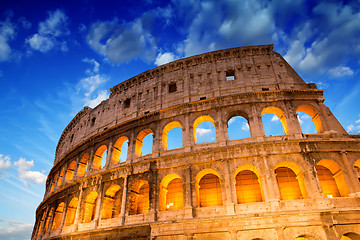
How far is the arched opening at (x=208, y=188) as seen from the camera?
1466 centimetres

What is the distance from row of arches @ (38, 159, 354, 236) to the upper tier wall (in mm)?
5774

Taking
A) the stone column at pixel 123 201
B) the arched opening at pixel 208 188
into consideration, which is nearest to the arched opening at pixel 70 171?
the stone column at pixel 123 201

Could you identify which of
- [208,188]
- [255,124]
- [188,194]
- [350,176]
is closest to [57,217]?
[188,194]

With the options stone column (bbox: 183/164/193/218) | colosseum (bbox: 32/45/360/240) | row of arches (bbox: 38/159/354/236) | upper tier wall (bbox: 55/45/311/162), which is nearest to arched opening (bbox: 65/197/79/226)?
colosseum (bbox: 32/45/360/240)

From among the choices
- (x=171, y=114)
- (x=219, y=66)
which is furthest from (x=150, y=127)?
(x=219, y=66)

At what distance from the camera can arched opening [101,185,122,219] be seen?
16547 mm

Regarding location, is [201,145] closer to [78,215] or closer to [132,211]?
[132,211]

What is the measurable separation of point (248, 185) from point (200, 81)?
28.3 feet

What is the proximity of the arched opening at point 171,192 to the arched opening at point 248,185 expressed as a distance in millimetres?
3761

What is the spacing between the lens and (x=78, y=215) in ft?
56.5

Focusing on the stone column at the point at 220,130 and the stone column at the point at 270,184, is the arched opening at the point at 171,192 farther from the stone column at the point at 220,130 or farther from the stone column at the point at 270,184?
the stone column at the point at 270,184

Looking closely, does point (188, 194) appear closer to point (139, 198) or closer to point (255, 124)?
point (139, 198)

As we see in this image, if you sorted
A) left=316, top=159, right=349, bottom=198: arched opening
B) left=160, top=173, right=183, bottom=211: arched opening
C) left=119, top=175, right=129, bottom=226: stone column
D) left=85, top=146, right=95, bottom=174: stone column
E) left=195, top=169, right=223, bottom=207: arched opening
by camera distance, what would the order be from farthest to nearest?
left=85, top=146, right=95, bottom=174: stone column
left=160, top=173, right=183, bottom=211: arched opening
left=119, top=175, right=129, bottom=226: stone column
left=195, top=169, right=223, bottom=207: arched opening
left=316, top=159, right=349, bottom=198: arched opening

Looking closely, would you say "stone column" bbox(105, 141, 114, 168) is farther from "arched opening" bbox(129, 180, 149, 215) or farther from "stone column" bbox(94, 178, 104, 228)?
"arched opening" bbox(129, 180, 149, 215)
